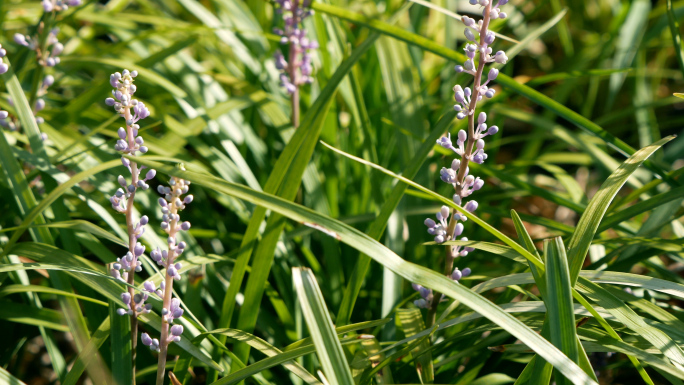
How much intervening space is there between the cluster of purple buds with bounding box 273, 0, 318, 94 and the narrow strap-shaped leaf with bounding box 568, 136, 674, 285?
162 centimetres

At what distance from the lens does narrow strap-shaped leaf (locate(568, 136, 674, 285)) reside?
178cm

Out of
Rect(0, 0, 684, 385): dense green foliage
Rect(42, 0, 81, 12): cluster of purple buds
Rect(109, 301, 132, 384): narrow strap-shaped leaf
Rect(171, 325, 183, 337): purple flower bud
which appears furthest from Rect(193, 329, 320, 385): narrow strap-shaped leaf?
Rect(42, 0, 81, 12): cluster of purple buds

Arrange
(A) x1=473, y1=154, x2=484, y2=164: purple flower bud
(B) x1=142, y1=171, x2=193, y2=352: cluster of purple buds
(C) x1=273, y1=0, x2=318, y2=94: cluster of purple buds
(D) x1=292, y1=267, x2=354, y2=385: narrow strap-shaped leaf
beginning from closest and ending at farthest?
(D) x1=292, y1=267, x2=354, y2=385: narrow strap-shaped leaf < (B) x1=142, y1=171, x2=193, y2=352: cluster of purple buds < (A) x1=473, y1=154, x2=484, y2=164: purple flower bud < (C) x1=273, y1=0, x2=318, y2=94: cluster of purple buds

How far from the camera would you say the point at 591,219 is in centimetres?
184

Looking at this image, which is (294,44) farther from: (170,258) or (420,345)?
(420,345)

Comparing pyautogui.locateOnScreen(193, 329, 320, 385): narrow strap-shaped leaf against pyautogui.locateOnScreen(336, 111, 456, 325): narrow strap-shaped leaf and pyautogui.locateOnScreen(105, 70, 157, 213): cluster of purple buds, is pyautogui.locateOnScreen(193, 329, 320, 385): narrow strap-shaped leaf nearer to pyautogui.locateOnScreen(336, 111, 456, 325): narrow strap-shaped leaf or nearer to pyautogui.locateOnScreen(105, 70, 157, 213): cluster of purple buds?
pyautogui.locateOnScreen(336, 111, 456, 325): narrow strap-shaped leaf

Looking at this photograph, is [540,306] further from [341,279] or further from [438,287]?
[341,279]

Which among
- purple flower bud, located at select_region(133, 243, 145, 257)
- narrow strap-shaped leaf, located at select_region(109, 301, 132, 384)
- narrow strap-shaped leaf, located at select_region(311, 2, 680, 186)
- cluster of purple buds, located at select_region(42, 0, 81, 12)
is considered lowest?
narrow strap-shaped leaf, located at select_region(109, 301, 132, 384)

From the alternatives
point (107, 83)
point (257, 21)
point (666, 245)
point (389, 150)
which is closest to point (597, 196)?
point (666, 245)

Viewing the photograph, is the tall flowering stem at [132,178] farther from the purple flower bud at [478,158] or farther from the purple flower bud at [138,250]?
the purple flower bud at [478,158]

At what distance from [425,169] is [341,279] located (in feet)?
2.47

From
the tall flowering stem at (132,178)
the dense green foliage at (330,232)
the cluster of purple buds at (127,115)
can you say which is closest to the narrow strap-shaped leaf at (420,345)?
the dense green foliage at (330,232)

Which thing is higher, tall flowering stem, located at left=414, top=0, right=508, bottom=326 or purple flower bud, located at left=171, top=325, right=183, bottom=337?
tall flowering stem, located at left=414, top=0, right=508, bottom=326

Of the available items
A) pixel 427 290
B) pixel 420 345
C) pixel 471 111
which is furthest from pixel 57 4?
pixel 420 345
